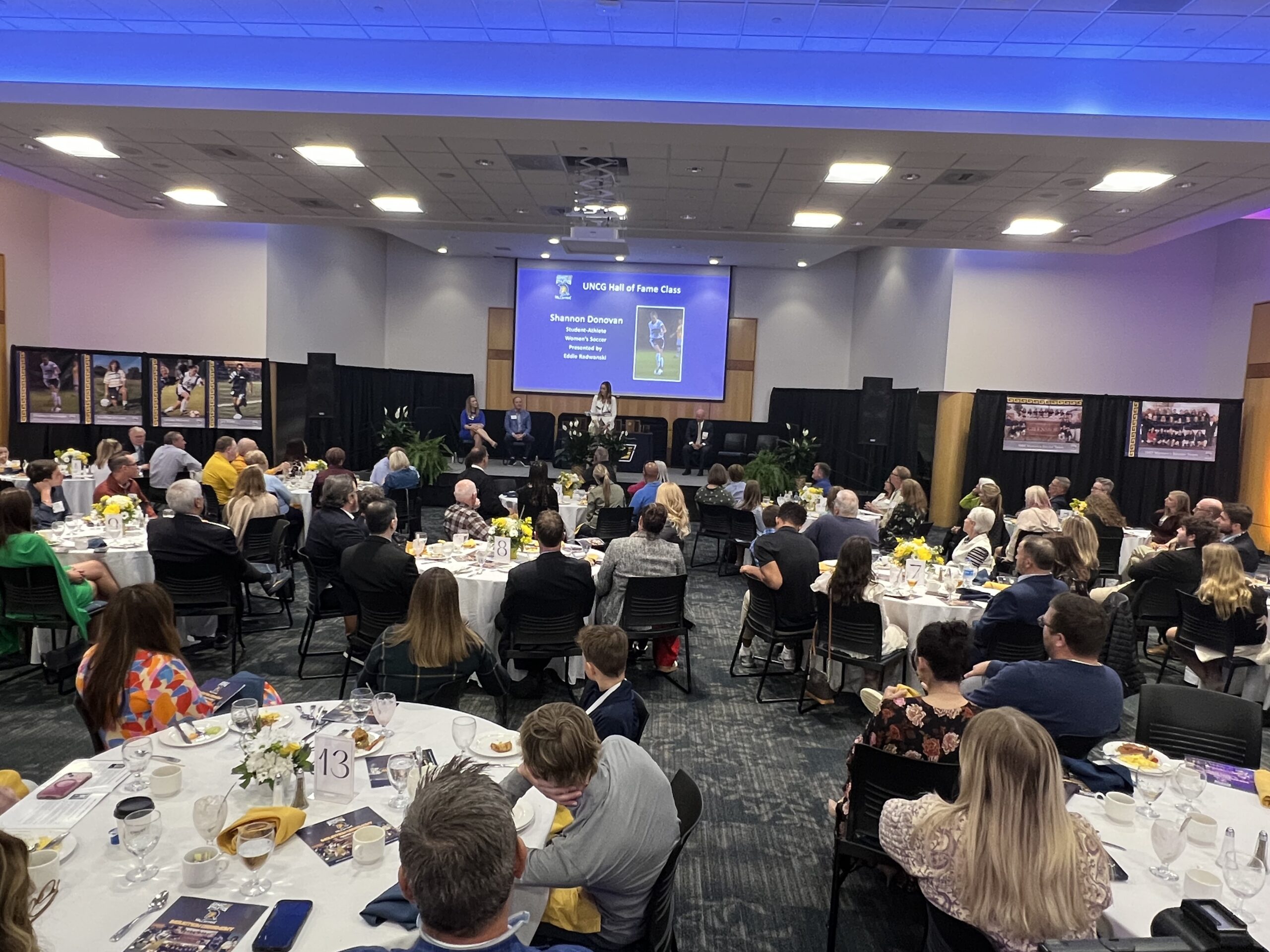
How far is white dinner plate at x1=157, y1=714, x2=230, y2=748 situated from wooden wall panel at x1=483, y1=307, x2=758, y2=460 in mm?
14537

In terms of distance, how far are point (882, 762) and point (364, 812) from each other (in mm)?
1748

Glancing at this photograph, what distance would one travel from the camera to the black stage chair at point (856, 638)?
193 inches

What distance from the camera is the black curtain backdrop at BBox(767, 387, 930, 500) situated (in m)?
13.6

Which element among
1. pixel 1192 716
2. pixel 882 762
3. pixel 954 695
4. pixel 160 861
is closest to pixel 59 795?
pixel 160 861

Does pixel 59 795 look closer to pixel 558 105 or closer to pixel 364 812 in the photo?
pixel 364 812

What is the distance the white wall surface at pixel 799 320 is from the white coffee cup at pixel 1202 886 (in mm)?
15219

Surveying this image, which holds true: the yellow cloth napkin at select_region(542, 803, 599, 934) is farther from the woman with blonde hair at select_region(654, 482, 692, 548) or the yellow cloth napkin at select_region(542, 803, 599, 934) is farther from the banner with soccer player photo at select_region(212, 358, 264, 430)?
the banner with soccer player photo at select_region(212, 358, 264, 430)

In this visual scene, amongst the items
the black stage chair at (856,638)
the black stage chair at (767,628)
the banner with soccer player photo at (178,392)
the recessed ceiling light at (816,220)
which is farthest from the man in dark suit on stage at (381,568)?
the banner with soccer player photo at (178,392)

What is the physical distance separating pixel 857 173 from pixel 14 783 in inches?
303

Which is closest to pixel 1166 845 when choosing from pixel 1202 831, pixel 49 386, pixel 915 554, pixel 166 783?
pixel 1202 831

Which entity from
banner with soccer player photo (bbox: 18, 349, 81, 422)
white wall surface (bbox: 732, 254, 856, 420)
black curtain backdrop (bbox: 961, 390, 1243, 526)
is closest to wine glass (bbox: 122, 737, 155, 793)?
banner with soccer player photo (bbox: 18, 349, 81, 422)

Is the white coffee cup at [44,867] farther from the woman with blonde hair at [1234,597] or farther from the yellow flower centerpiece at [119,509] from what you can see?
the woman with blonde hair at [1234,597]

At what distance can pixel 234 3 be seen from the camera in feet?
20.5

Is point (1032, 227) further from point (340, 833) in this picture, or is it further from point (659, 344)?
point (340, 833)
